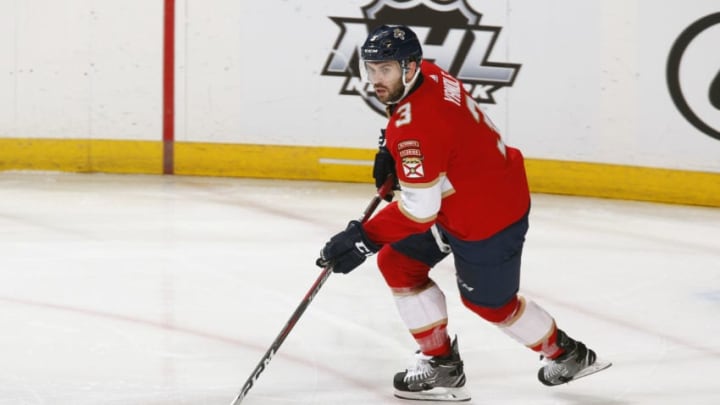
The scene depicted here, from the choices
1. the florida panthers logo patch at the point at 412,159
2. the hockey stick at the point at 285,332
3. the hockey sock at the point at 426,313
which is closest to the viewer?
the florida panthers logo patch at the point at 412,159

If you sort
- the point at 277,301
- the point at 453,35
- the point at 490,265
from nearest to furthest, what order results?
1. the point at 490,265
2. the point at 277,301
3. the point at 453,35

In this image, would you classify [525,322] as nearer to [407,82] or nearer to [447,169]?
[447,169]

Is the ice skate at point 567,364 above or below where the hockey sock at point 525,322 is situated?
below

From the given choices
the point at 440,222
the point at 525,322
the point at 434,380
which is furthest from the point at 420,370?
the point at 440,222

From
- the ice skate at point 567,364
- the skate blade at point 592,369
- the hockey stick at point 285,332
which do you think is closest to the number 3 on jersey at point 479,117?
the hockey stick at point 285,332

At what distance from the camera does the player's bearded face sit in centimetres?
297

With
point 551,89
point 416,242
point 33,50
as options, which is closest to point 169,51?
point 33,50

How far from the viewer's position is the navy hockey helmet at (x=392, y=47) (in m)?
2.95

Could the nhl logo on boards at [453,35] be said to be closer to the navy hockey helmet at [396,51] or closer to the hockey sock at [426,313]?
the hockey sock at [426,313]

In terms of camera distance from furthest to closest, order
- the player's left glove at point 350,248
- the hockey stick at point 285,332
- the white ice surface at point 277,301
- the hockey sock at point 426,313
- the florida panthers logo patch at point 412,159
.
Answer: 1. the white ice surface at point 277,301
2. the hockey sock at point 426,313
3. the hockey stick at point 285,332
4. the player's left glove at point 350,248
5. the florida panthers logo patch at point 412,159

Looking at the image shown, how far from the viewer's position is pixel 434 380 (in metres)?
3.35

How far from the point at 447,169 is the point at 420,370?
627 millimetres

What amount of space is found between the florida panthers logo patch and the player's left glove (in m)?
0.21

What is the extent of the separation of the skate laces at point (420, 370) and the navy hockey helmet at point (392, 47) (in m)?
0.85
